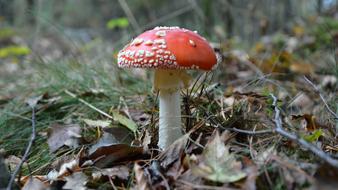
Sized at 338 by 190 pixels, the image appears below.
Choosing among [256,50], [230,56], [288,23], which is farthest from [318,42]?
[288,23]

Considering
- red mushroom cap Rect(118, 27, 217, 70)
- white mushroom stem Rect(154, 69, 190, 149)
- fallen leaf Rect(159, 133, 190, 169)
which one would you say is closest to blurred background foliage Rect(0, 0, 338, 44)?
white mushroom stem Rect(154, 69, 190, 149)

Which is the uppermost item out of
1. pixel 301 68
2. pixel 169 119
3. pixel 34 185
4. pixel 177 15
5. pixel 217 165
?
pixel 177 15

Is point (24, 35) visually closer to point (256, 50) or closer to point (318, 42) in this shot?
point (256, 50)

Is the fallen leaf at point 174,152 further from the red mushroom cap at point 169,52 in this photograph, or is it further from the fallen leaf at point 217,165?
the red mushroom cap at point 169,52

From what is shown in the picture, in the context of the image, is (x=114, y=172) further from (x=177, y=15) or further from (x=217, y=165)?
(x=177, y=15)

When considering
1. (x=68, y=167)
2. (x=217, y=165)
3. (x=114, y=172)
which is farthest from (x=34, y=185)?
(x=217, y=165)

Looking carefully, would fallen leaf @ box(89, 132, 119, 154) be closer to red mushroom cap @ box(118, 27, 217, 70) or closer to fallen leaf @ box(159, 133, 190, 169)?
fallen leaf @ box(159, 133, 190, 169)

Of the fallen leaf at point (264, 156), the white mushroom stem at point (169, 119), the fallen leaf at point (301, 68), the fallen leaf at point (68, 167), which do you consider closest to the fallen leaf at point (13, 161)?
the fallen leaf at point (68, 167)
